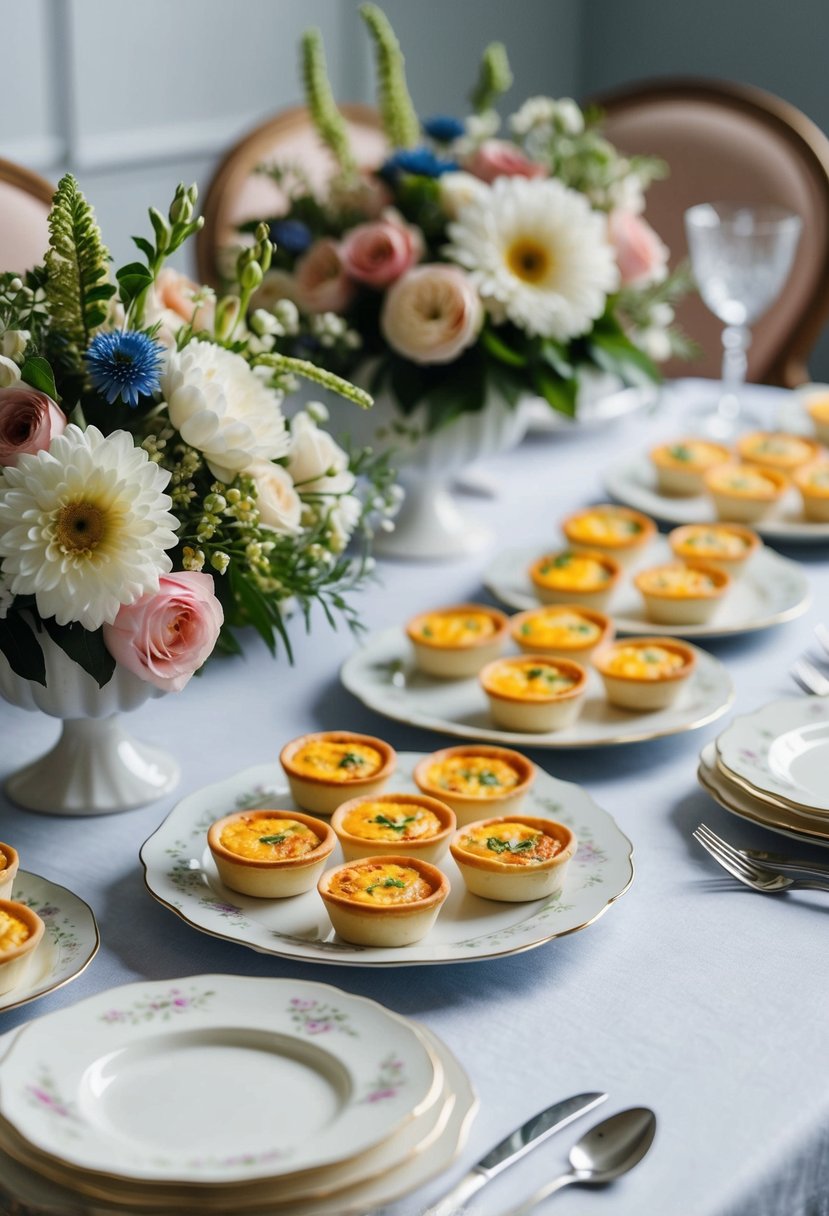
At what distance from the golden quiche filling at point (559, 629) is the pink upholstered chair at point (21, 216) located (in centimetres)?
102

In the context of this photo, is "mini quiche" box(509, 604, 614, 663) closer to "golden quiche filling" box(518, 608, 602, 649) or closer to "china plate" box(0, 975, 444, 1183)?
"golden quiche filling" box(518, 608, 602, 649)

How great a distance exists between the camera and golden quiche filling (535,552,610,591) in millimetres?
1649

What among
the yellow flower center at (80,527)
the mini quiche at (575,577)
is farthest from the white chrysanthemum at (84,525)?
the mini quiche at (575,577)

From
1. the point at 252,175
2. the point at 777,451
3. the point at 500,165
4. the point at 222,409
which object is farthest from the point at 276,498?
the point at 252,175

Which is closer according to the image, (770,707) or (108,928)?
(108,928)

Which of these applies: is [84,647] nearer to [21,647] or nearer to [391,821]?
[21,647]

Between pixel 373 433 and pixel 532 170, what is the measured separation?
0.42m

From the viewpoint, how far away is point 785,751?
1312 millimetres

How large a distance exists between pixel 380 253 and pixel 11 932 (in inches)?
40.4

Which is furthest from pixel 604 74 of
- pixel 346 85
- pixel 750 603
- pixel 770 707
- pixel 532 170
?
pixel 770 707

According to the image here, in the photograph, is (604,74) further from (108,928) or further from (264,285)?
(108,928)

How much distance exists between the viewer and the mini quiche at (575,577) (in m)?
1.64

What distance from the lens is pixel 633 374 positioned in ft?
6.17

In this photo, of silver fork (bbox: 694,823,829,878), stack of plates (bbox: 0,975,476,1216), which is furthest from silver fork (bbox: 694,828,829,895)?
stack of plates (bbox: 0,975,476,1216)
